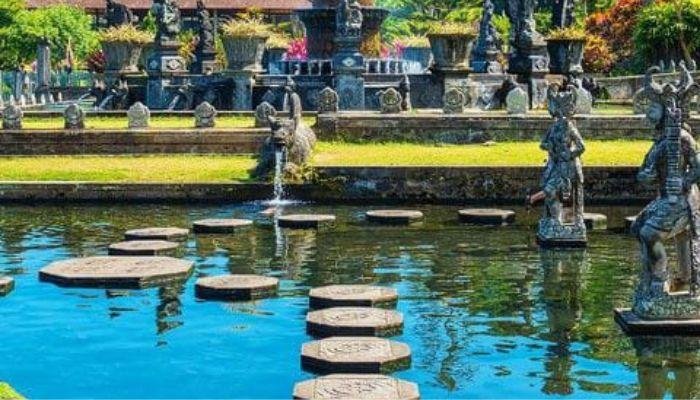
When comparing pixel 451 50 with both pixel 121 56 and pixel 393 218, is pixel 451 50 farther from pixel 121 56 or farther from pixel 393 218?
pixel 393 218

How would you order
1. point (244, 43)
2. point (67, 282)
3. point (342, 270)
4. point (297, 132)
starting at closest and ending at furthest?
point (67, 282)
point (342, 270)
point (297, 132)
point (244, 43)

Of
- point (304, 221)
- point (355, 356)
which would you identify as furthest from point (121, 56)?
point (355, 356)

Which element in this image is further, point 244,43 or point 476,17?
point 476,17

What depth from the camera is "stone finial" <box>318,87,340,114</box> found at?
87.3ft

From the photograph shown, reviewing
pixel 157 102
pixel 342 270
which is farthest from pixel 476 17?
pixel 342 270

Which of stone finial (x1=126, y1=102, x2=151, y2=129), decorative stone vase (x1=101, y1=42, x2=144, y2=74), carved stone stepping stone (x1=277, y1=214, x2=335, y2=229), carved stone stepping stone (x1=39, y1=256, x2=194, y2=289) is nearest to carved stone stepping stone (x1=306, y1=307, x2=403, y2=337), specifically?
carved stone stepping stone (x1=39, y1=256, x2=194, y2=289)

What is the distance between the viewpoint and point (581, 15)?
6656 centimetres

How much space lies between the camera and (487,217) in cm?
Result: 1955

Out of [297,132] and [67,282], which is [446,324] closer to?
[67,282]

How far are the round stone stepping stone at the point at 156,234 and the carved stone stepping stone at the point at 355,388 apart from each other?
7.95 metres

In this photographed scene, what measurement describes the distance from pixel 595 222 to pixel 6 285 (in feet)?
29.3

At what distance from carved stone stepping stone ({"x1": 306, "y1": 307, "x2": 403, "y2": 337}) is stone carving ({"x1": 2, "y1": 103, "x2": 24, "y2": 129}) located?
49.9 feet

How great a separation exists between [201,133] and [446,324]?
14044 mm

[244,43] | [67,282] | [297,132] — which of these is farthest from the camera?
[244,43]
